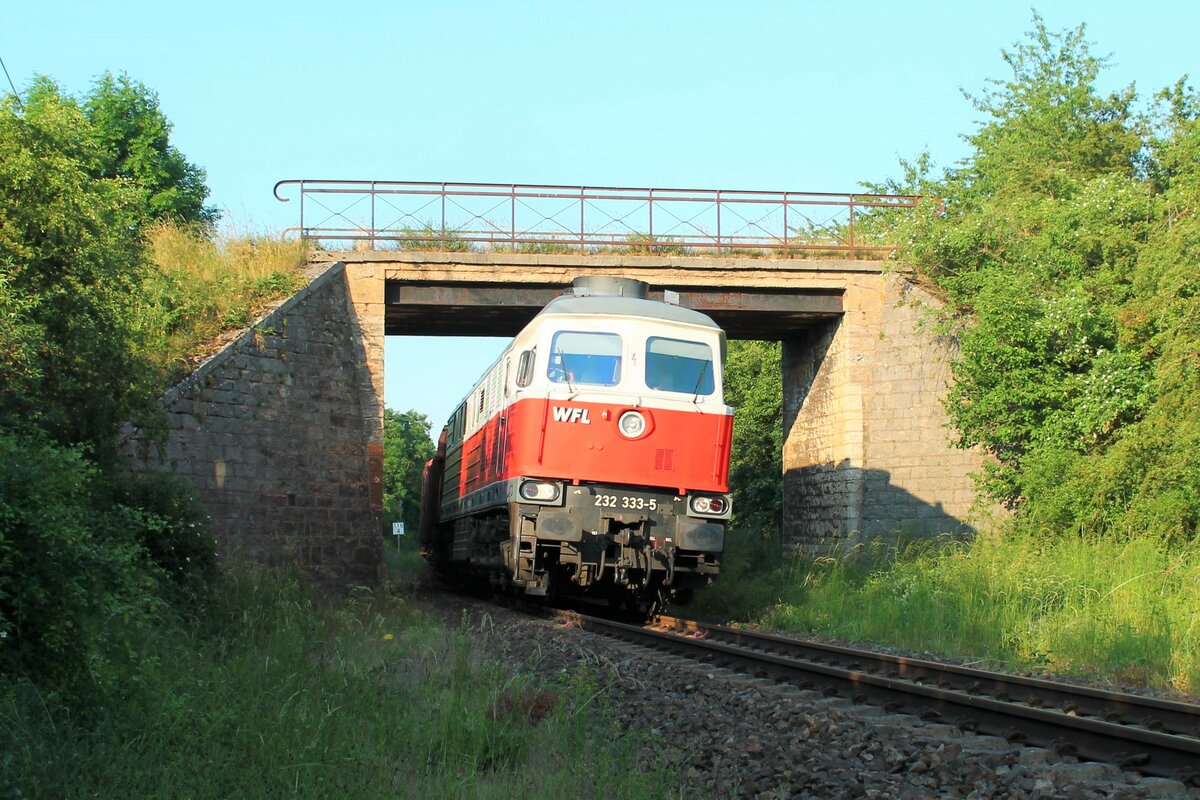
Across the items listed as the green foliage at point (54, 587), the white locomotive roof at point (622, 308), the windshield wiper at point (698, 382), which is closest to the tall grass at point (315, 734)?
the green foliage at point (54, 587)

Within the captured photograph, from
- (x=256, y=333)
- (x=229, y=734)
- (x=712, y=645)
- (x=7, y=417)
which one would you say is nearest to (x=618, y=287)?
(x=712, y=645)

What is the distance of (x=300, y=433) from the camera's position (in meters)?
18.8

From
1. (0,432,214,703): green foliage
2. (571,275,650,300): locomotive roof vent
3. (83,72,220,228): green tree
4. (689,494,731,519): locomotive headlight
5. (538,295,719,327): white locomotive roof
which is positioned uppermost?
(83,72,220,228): green tree

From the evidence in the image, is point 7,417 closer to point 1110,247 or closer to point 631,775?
Answer: point 631,775

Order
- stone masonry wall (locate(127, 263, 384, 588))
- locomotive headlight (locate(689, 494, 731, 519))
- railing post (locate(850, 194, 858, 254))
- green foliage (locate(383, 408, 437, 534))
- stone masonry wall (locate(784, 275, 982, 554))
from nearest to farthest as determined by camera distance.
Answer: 1. locomotive headlight (locate(689, 494, 731, 519))
2. stone masonry wall (locate(127, 263, 384, 588))
3. stone masonry wall (locate(784, 275, 982, 554))
4. railing post (locate(850, 194, 858, 254))
5. green foliage (locate(383, 408, 437, 534))

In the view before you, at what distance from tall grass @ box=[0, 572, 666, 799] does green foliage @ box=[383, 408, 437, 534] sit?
52638 mm

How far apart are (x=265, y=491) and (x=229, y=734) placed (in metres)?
12.7

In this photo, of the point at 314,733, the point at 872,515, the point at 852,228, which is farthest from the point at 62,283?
the point at 852,228

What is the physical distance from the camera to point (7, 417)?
8.21 metres

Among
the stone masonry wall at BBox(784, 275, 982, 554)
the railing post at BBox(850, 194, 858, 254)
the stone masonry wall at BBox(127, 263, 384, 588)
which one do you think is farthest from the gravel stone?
the railing post at BBox(850, 194, 858, 254)

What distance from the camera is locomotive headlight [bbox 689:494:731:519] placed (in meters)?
12.8

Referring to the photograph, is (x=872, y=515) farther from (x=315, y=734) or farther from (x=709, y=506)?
(x=315, y=734)

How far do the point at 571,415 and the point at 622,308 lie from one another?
1.62 m

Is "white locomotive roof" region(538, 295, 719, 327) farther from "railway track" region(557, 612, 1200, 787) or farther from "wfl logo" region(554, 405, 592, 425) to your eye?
"railway track" region(557, 612, 1200, 787)
